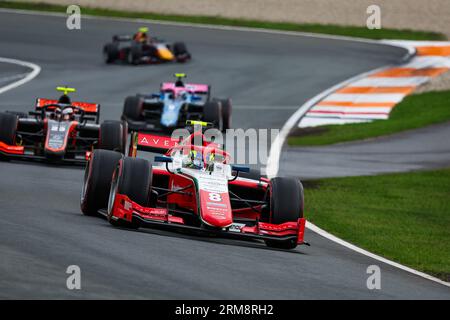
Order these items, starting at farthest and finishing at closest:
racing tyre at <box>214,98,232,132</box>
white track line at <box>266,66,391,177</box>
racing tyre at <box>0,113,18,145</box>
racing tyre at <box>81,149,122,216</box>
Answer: racing tyre at <box>214,98,232,132</box> → white track line at <box>266,66,391,177</box> → racing tyre at <box>0,113,18,145</box> → racing tyre at <box>81,149,122,216</box>

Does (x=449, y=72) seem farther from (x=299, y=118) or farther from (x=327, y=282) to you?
(x=327, y=282)

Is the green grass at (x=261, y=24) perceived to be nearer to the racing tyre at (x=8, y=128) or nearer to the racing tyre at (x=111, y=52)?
the racing tyre at (x=111, y=52)

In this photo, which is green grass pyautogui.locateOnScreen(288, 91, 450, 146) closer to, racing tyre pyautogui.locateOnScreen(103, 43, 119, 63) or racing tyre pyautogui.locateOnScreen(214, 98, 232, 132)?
racing tyre pyautogui.locateOnScreen(214, 98, 232, 132)

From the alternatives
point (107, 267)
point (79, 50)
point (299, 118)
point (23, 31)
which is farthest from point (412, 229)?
point (23, 31)

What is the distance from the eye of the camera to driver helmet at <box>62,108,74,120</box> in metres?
20.6

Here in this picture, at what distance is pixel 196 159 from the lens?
1422cm

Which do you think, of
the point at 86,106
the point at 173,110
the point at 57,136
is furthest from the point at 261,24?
the point at 57,136

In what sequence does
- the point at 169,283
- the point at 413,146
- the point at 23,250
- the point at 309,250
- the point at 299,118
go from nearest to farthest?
the point at 169,283 → the point at 23,250 → the point at 309,250 → the point at 413,146 → the point at 299,118

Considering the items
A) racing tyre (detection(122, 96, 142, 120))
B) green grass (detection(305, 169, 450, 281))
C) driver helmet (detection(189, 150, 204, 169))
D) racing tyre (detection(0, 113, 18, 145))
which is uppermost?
driver helmet (detection(189, 150, 204, 169))

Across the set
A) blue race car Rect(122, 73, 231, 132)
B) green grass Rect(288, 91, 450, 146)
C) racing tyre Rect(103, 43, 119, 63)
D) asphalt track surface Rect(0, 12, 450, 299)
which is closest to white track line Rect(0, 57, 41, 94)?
racing tyre Rect(103, 43, 119, 63)

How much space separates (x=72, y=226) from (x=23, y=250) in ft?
7.83

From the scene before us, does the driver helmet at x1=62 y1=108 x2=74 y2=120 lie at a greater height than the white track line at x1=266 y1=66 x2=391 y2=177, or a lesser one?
greater

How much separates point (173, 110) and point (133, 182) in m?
14.0

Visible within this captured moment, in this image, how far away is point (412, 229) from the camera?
16969 millimetres
